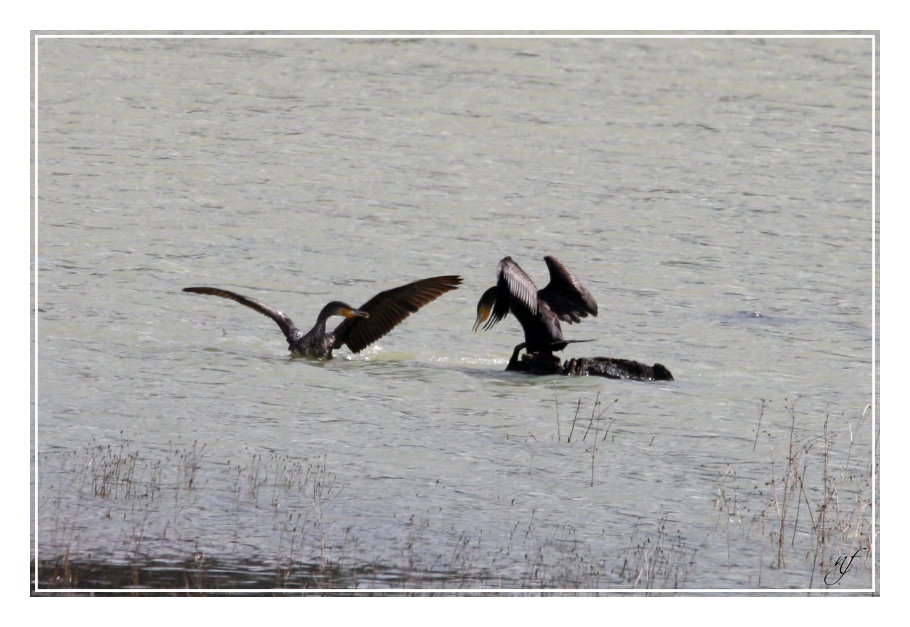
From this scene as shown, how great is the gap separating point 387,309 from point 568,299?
183 cm

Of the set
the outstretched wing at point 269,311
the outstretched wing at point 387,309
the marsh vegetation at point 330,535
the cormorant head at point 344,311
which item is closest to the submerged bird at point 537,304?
the outstretched wing at point 387,309

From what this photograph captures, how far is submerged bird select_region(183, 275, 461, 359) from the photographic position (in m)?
14.5

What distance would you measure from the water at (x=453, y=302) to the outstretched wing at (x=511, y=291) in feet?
2.39

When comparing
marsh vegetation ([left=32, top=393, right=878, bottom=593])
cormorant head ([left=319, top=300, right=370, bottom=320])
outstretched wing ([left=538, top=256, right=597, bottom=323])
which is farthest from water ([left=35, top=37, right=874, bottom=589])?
outstretched wing ([left=538, top=256, right=597, bottom=323])

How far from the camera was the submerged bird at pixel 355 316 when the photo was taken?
14.5m

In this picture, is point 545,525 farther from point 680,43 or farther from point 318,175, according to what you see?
point 680,43

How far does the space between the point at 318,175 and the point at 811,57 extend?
7.51 meters

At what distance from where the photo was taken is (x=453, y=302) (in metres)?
16.6

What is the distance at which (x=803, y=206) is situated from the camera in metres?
19.1

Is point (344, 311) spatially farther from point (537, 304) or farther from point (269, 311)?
point (537, 304)
